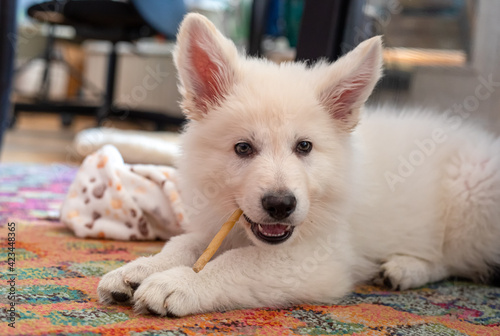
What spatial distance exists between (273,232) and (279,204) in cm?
17

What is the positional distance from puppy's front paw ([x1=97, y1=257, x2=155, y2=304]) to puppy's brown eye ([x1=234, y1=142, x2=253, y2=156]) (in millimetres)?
463

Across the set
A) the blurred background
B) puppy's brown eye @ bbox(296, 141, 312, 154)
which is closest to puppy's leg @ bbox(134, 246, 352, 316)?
puppy's brown eye @ bbox(296, 141, 312, 154)

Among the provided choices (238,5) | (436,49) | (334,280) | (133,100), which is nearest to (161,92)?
(133,100)

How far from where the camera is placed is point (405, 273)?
6.49 ft

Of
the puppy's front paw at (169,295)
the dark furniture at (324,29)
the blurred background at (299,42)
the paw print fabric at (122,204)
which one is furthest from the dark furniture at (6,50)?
the puppy's front paw at (169,295)

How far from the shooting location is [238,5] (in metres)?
6.90

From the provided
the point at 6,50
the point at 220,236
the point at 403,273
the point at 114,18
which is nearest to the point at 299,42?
the point at 403,273

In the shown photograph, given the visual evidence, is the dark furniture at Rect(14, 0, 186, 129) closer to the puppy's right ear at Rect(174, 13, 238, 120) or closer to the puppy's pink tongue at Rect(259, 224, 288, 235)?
the puppy's right ear at Rect(174, 13, 238, 120)

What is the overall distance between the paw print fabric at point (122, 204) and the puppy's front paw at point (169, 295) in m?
0.78

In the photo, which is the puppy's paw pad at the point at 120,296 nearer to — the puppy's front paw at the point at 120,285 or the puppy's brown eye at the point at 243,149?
the puppy's front paw at the point at 120,285

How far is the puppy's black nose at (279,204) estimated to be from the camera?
1444 mm

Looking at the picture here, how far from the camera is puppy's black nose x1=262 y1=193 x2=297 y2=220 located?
144 cm

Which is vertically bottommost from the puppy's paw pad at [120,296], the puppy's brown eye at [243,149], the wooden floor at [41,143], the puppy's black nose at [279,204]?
the wooden floor at [41,143]

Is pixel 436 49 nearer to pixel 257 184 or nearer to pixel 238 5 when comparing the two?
pixel 238 5
